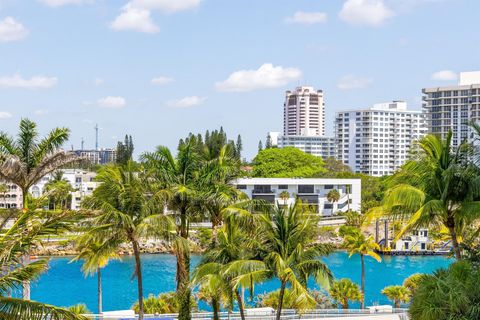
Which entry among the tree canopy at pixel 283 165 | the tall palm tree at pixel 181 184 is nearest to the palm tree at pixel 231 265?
the tall palm tree at pixel 181 184

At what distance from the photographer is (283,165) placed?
9475cm

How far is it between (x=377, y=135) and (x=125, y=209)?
137m

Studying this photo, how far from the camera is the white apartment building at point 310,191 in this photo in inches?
2926

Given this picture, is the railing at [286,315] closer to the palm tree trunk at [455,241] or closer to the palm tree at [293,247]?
the palm tree at [293,247]

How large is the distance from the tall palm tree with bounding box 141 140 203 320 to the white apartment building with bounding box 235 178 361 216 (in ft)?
182

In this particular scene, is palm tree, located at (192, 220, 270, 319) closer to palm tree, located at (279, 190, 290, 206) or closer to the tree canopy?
palm tree, located at (279, 190, 290, 206)

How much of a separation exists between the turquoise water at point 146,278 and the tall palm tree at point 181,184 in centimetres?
2387

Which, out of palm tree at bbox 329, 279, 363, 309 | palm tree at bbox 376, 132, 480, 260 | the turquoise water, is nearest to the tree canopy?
the turquoise water

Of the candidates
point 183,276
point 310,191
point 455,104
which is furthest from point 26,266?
point 455,104

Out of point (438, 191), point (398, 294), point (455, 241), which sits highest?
point (438, 191)

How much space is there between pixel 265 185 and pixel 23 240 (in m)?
68.7

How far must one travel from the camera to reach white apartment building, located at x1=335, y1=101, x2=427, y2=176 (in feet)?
483

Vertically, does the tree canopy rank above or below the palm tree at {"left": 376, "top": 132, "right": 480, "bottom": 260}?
above

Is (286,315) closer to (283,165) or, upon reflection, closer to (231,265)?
(231,265)
